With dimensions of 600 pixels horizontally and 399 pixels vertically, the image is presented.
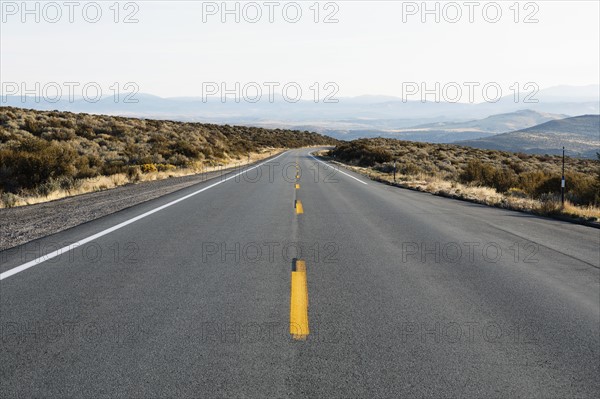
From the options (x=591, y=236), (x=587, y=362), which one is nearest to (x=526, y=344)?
(x=587, y=362)

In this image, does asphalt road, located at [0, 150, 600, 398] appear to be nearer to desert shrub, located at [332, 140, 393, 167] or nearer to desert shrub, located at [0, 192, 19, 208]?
desert shrub, located at [0, 192, 19, 208]

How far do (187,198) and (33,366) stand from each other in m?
11.1

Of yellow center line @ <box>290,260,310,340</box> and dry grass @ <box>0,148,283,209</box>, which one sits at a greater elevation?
dry grass @ <box>0,148,283,209</box>

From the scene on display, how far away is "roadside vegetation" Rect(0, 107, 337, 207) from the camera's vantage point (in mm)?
17938

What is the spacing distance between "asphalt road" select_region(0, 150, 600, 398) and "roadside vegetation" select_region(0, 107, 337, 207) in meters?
9.64

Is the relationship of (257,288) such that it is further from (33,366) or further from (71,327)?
(33,366)

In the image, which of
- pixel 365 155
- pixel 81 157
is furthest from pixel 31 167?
pixel 365 155

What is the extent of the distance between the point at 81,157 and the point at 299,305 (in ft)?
70.8

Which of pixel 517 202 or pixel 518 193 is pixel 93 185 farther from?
pixel 518 193

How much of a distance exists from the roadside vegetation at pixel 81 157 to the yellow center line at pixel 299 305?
11431 mm

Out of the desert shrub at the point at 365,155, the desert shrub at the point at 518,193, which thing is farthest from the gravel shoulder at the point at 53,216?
the desert shrub at the point at 365,155

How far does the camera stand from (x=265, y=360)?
3.53 meters

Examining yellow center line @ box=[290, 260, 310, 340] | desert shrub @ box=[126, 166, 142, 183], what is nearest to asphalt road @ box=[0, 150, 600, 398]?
yellow center line @ box=[290, 260, 310, 340]

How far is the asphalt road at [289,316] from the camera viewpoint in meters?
3.24
